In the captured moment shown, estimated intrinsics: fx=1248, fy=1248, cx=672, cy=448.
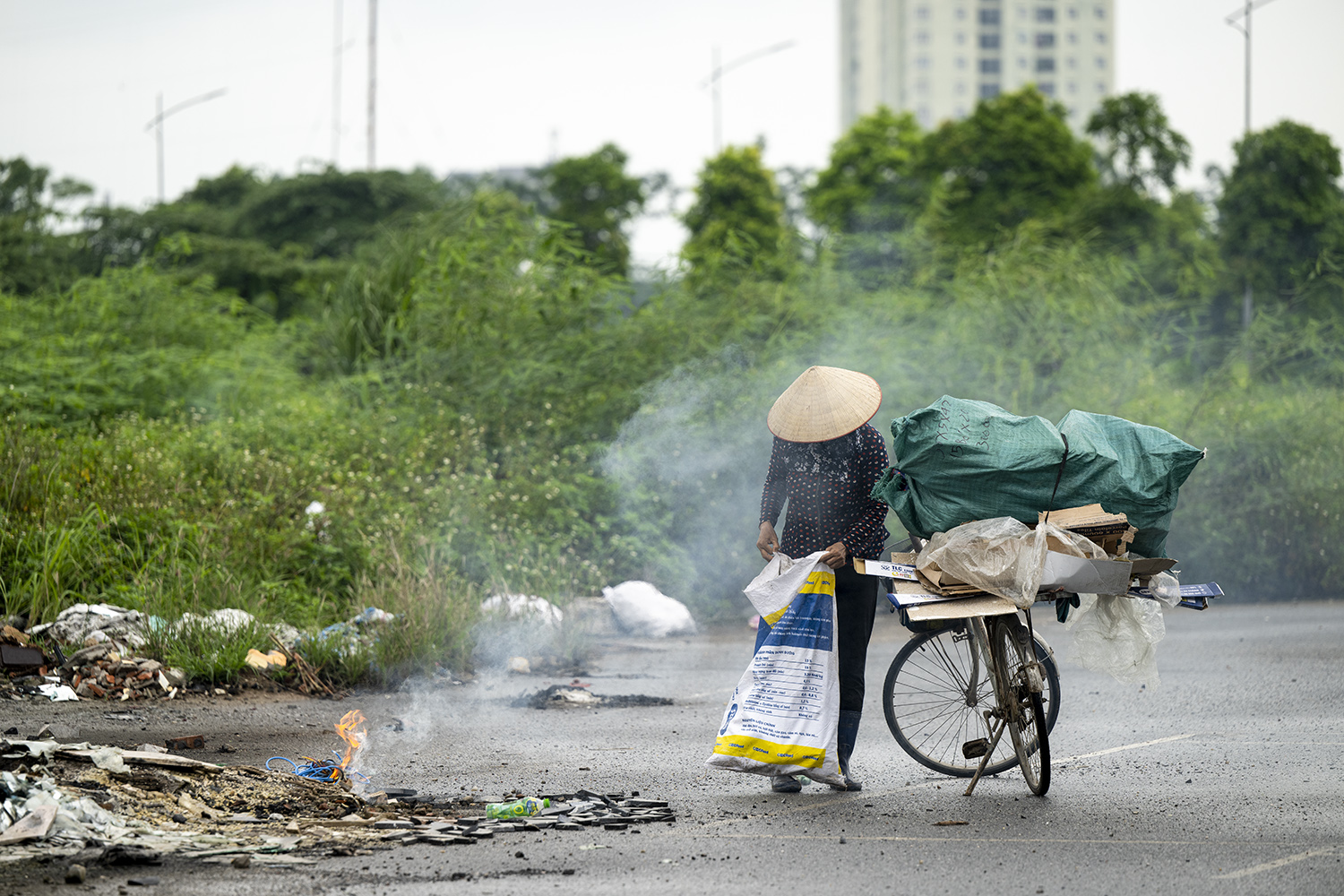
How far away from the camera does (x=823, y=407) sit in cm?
580

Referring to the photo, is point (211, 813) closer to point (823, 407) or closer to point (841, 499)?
point (841, 499)

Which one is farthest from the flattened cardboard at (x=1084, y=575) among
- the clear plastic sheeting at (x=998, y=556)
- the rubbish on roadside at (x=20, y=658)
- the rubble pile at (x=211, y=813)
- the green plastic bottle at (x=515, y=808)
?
the rubbish on roadside at (x=20, y=658)

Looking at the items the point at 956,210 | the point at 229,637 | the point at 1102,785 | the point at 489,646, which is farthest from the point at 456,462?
the point at 956,210

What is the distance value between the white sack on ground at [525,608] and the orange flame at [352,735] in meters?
2.42

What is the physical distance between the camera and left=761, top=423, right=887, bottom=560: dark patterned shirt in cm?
583

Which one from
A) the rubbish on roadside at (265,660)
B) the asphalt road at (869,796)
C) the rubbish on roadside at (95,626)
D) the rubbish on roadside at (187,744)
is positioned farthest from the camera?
the rubbish on roadside at (95,626)

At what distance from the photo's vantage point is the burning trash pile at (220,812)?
4.47m

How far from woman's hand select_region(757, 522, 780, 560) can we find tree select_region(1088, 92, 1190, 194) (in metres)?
32.7

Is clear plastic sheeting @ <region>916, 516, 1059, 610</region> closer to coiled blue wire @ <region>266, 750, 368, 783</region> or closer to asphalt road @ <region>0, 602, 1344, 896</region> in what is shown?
asphalt road @ <region>0, 602, 1344, 896</region>

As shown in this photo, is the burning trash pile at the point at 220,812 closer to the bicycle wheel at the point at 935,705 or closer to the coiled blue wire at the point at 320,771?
the coiled blue wire at the point at 320,771

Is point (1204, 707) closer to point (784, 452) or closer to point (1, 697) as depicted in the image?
point (784, 452)

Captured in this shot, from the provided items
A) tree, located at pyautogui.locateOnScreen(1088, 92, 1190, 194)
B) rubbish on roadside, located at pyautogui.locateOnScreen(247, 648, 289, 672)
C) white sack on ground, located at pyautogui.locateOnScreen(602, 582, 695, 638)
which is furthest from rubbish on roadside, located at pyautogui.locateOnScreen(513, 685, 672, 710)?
tree, located at pyautogui.locateOnScreen(1088, 92, 1190, 194)

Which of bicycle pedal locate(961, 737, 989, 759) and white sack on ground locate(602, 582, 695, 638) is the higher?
bicycle pedal locate(961, 737, 989, 759)

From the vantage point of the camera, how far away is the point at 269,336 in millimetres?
20281
